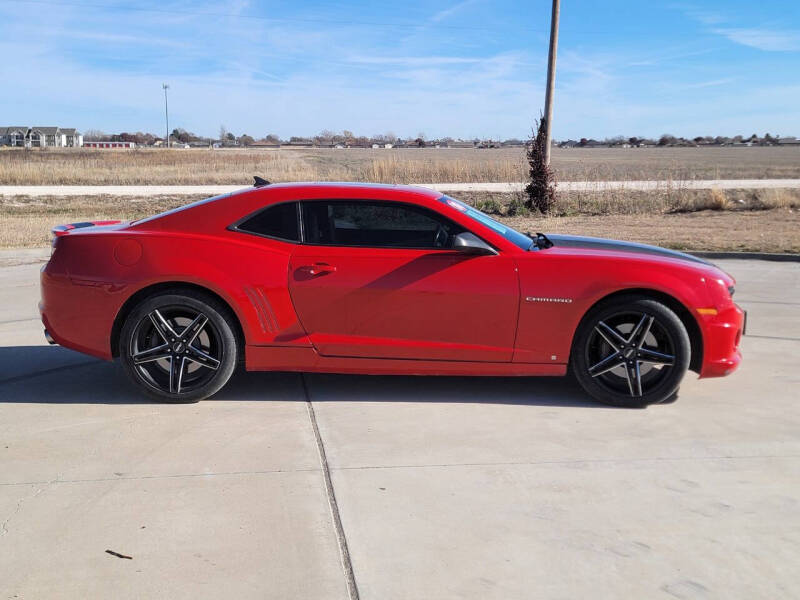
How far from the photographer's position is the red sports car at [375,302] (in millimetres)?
5461

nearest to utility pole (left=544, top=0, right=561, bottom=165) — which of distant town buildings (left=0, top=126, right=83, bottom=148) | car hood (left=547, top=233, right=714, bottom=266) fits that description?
car hood (left=547, top=233, right=714, bottom=266)

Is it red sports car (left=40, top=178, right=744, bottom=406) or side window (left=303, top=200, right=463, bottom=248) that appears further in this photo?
side window (left=303, top=200, right=463, bottom=248)

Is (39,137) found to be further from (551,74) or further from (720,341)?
(720,341)

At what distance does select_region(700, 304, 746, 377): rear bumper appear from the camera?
18.0ft

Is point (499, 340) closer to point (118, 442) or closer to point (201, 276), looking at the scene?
point (201, 276)

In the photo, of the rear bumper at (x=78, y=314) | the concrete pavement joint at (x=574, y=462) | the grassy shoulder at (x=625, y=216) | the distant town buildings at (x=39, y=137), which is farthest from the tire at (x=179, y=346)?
the distant town buildings at (x=39, y=137)

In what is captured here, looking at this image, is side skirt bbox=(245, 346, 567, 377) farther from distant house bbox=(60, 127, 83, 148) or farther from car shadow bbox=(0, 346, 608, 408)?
distant house bbox=(60, 127, 83, 148)

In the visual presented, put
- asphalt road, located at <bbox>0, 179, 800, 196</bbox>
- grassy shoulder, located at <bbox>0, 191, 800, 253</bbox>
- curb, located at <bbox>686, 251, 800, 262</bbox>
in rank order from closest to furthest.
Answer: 1. curb, located at <bbox>686, 251, 800, 262</bbox>
2. grassy shoulder, located at <bbox>0, 191, 800, 253</bbox>
3. asphalt road, located at <bbox>0, 179, 800, 196</bbox>

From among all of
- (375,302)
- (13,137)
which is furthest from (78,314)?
(13,137)

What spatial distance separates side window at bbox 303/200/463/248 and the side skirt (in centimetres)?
77

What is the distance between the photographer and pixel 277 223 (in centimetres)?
564

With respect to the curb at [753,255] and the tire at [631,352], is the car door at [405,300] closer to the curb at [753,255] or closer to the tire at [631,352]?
the tire at [631,352]

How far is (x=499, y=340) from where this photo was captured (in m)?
5.50

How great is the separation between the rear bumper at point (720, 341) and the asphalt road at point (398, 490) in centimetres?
28
